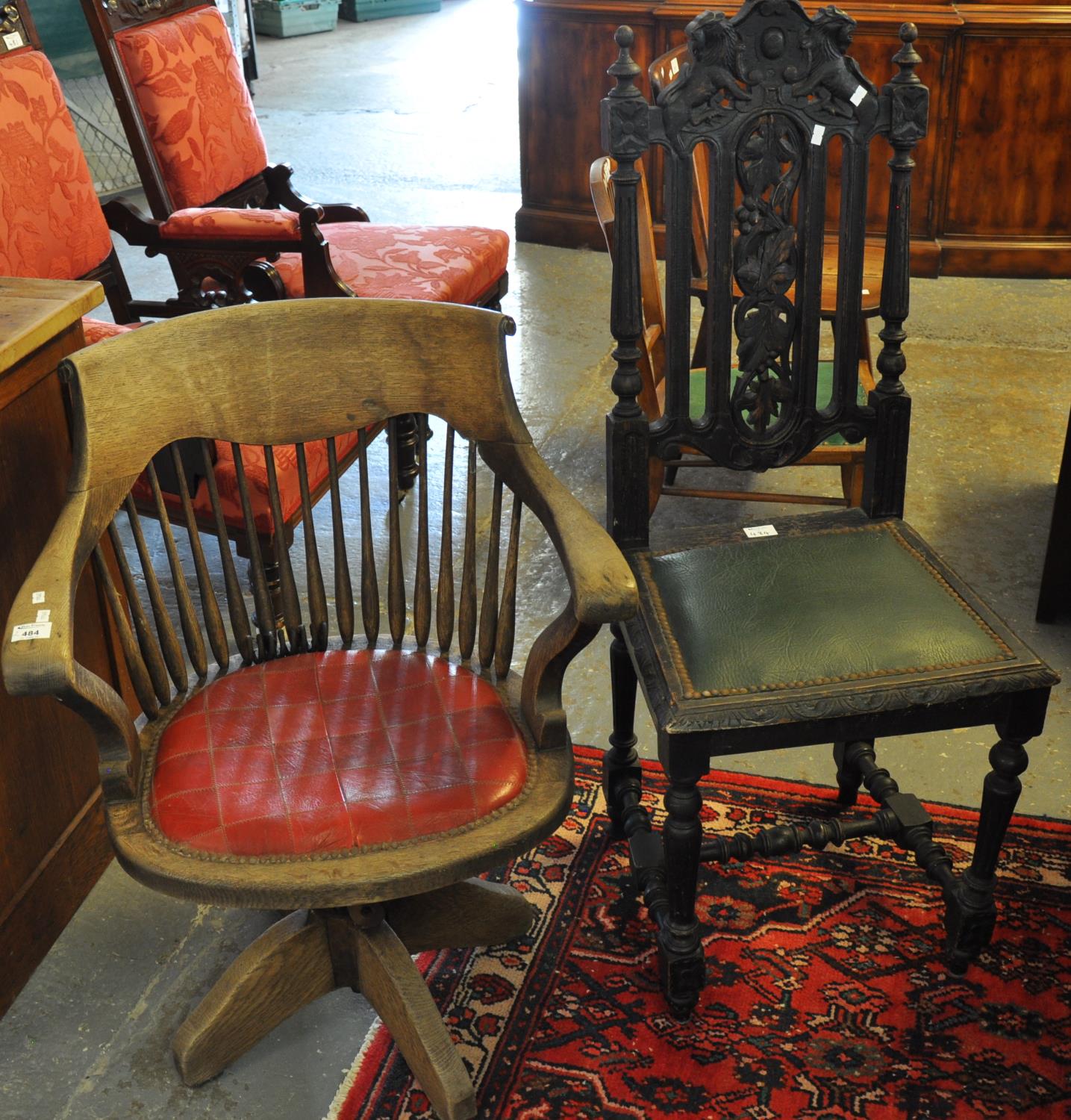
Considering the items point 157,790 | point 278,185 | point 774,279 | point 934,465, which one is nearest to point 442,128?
point 278,185

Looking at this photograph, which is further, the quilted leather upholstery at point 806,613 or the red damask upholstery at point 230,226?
the red damask upholstery at point 230,226

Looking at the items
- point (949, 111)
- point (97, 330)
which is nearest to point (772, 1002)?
point (97, 330)

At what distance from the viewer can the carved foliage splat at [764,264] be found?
1.94m

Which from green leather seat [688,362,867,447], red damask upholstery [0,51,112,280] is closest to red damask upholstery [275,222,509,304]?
red damask upholstery [0,51,112,280]

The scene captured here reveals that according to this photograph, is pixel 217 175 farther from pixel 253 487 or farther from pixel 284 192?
pixel 253 487

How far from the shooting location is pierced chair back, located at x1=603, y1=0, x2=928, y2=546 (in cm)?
188

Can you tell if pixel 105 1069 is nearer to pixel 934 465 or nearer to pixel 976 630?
pixel 976 630

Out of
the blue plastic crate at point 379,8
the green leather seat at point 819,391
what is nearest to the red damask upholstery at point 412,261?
the green leather seat at point 819,391

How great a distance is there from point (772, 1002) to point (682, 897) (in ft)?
0.86

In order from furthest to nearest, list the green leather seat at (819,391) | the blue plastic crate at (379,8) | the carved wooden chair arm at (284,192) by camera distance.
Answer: the blue plastic crate at (379,8) → the carved wooden chair arm at (284,192) → the green leather seat at (819,391)

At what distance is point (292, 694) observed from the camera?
70.8 inches

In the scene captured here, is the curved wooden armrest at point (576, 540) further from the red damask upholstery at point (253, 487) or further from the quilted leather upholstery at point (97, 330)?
the quilted leather upholstery at point (97, 330)

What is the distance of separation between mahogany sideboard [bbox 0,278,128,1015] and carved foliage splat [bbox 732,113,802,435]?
104 centimetres

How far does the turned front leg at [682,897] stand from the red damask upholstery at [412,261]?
1.81 m
